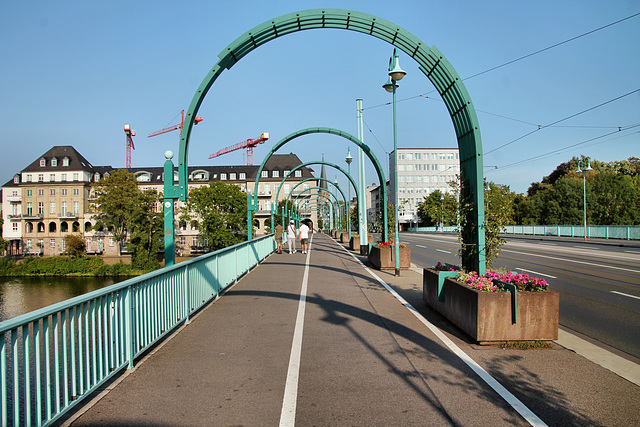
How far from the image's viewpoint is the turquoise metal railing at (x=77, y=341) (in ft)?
10.9

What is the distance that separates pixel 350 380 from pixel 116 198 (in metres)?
74.3

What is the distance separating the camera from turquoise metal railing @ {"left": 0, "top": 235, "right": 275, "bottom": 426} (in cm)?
333

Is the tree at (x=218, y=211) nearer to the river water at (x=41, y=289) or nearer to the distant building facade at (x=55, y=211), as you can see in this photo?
the distant building facade at (x=55, y=211)

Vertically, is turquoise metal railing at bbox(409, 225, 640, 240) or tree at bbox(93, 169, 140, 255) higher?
tree at bbox(93, 169, 140, 255)

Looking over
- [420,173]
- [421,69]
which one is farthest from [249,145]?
[421,69]

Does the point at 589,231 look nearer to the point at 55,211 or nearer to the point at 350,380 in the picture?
the point at 350,380

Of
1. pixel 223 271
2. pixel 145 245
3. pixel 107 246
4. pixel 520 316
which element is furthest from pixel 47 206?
pixel 520 316

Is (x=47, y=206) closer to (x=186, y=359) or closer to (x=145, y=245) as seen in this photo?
(x=145, y=245)

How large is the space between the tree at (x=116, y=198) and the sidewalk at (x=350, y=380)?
231 ft

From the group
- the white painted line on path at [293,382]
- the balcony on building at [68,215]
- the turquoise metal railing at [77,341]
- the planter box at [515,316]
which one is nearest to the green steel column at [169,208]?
the turquoise metal railing at [77,341]

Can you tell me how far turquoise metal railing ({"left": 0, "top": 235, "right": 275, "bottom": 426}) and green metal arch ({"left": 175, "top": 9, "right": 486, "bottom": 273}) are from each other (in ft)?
9.84

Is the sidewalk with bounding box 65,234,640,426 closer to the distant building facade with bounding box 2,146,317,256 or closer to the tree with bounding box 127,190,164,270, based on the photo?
the tree with bounding box 127,190,164,270

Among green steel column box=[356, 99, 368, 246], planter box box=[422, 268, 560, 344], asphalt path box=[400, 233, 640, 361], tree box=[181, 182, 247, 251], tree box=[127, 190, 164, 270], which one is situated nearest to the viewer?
planter box box=[422, 268, 560, 344]

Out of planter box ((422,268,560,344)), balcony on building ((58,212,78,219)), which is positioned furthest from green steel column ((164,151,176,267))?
balcony on building ((58,212,78,219))
